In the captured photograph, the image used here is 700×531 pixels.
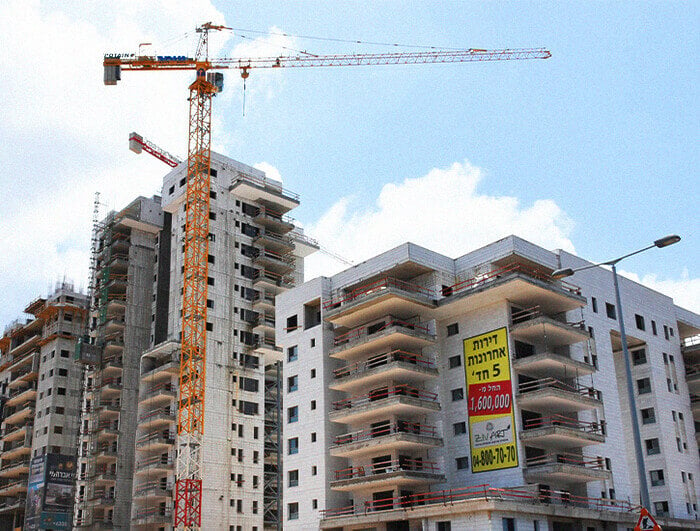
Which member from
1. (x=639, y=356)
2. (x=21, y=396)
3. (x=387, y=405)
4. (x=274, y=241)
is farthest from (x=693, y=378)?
(x=21, y=396)

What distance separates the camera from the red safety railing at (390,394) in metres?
66.1

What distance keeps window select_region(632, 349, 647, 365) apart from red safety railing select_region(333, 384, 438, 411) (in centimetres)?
2404

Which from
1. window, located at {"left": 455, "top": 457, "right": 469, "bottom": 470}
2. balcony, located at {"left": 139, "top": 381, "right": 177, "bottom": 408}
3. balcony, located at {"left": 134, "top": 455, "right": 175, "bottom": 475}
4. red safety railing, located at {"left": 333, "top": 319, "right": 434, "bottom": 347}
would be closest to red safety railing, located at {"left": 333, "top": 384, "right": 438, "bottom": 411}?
red safety railing, located at {"left": 333, "top": 319, "right": 434, "bottom": 347}

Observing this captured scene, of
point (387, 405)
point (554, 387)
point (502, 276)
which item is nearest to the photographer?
point (554, 387)

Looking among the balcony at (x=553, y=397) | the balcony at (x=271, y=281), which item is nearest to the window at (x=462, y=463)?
the balcony at (x=553, y=397)

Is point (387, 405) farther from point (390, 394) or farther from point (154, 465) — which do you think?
point (154, 465)

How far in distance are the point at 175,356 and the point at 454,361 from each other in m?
42.4

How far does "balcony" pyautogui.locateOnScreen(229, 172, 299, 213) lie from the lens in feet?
342

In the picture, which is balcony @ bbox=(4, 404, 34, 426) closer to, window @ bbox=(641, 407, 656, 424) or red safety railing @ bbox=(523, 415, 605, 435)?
red safety railing @ bbox=(523, 415, 605, 435)

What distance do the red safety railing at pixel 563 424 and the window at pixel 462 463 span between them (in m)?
5.63

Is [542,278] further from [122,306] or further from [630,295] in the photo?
[122,306]

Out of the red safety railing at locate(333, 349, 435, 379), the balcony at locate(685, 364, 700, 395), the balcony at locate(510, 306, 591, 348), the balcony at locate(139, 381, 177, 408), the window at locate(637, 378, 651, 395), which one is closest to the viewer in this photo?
the balcony at locate(510, 306, 591, 348)

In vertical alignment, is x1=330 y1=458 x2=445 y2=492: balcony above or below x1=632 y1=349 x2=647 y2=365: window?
below

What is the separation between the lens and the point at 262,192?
4176 inches
